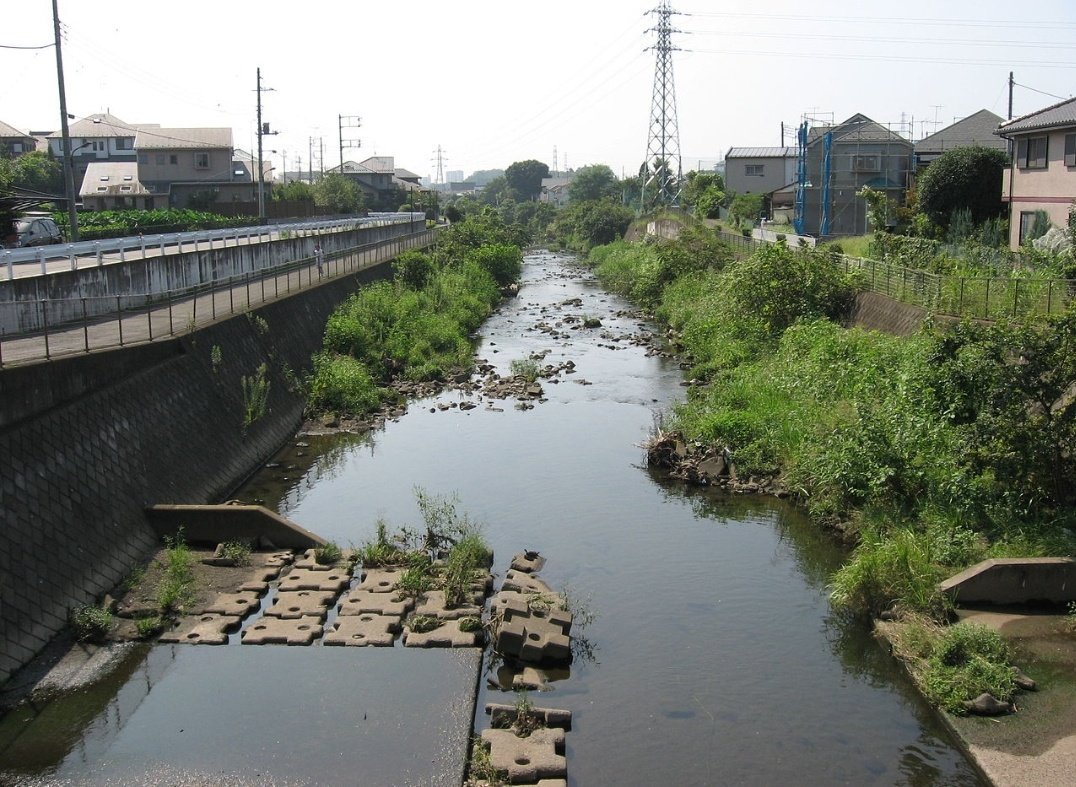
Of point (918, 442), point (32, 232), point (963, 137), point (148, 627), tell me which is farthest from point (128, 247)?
point (963, 137)

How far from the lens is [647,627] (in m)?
15.3

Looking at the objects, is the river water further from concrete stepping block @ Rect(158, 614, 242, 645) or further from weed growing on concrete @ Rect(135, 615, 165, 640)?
weed growing on concrete @ Rect(135, 615, 165, 640)

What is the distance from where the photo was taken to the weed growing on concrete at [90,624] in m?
14.0

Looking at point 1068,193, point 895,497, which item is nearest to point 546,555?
point 895,497

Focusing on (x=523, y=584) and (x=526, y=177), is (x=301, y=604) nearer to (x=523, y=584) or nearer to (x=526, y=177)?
(x=523, y=584)

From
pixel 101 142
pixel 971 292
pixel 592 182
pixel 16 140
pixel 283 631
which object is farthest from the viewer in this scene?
pixel 592 182

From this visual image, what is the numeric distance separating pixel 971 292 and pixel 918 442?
29.8ft

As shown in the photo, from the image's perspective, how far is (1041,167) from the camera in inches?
1357

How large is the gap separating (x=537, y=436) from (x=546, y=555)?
8.97m

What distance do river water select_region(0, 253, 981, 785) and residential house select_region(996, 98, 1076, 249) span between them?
16252 mm

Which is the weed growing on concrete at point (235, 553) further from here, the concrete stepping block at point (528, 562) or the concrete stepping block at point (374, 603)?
the concrete stepping block at point (528, 562)

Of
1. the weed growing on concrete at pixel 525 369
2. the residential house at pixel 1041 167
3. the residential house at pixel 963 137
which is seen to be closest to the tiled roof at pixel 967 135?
the residential house at pixel 963 137

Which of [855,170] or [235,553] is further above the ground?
[855,170]

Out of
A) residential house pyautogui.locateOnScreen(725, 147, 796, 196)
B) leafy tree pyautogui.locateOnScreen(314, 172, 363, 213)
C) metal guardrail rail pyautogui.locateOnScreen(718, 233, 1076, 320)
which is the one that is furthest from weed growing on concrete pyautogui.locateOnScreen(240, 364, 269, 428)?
residential house pyautogui.locateOnScreen(725, 147, 796, 196)
